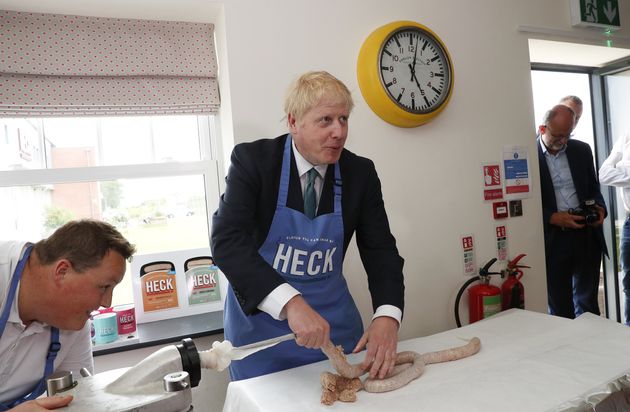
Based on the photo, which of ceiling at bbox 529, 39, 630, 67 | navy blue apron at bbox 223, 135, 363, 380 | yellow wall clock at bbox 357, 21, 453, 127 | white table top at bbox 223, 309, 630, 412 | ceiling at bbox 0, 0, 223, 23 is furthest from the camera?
ceiling at bbox 529, 39, 630, 67

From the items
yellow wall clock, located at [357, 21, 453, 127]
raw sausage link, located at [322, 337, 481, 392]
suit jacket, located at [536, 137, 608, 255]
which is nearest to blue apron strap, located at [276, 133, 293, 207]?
raw sausage link, located at [322, 337, 481, 392]

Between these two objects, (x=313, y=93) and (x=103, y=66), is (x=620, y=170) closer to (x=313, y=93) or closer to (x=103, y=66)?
(x=313, y=93)

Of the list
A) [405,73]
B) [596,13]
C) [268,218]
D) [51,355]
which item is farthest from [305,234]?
[596,13]

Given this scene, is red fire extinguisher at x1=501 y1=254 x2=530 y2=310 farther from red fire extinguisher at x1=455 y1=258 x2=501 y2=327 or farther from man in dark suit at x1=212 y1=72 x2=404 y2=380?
man in dark suit at x1=212 y1=72 x2=404 y2=380

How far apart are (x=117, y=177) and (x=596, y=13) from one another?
10.3ft

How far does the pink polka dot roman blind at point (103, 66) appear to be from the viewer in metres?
1.92

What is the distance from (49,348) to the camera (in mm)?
1304

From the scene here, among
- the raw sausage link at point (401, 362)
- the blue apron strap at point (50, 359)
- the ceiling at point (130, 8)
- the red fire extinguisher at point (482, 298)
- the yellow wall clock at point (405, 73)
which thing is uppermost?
the ceiling at point (130, 8)

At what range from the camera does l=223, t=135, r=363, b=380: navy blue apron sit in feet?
4.91

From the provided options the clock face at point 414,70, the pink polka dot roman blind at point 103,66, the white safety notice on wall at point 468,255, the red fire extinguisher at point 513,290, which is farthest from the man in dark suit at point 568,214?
the pink polka dot roman blind at point 103,66

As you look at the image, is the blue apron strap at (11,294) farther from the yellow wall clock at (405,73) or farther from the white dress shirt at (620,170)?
the white dress shirt at (620,170)

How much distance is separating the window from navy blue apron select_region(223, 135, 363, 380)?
0.93m

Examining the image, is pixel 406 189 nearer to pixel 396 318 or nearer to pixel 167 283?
pixel 396 318

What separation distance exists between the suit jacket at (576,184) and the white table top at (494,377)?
4.79 feet
